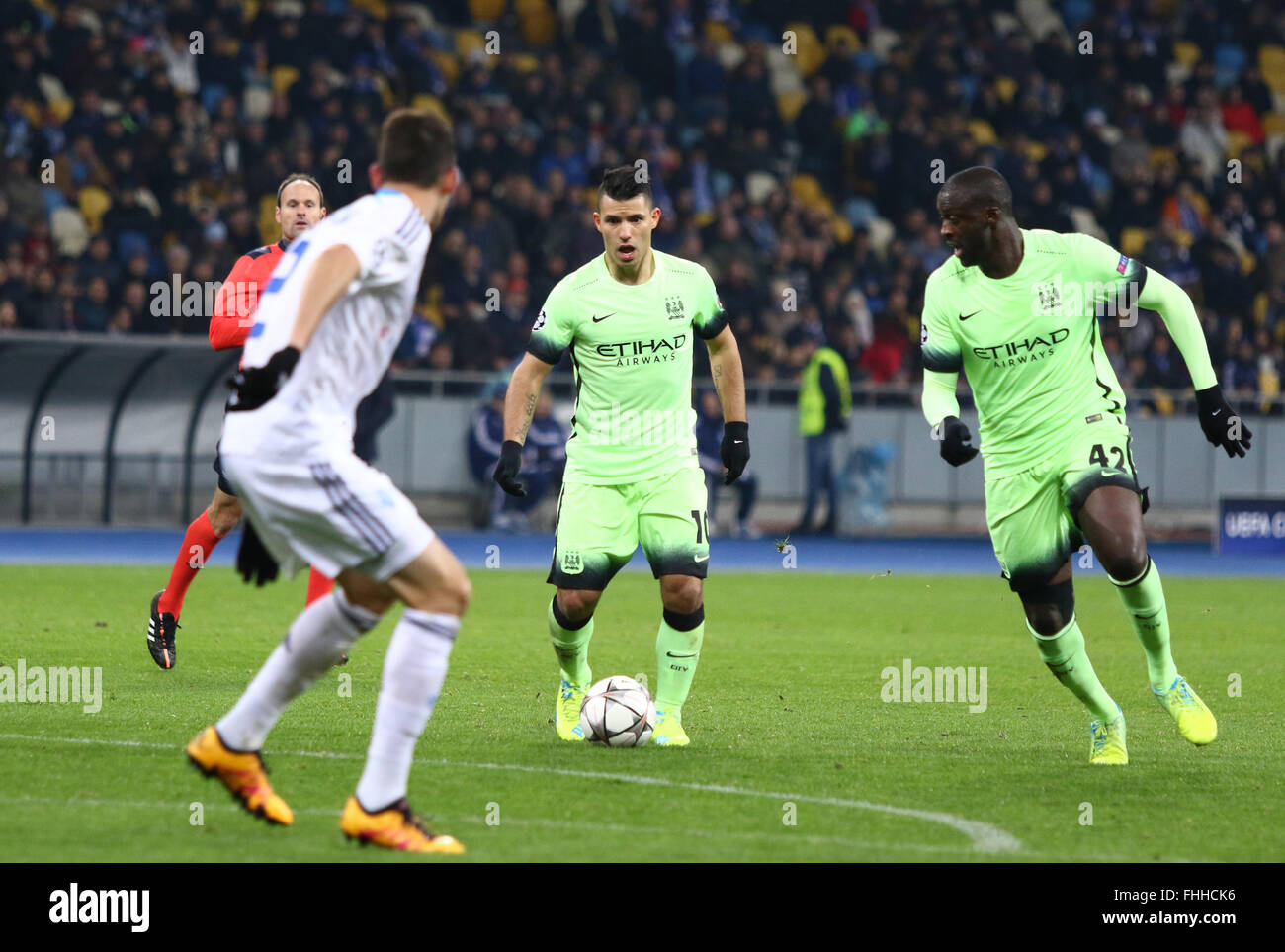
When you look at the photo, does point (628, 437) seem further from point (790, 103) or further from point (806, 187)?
point (790, 103)

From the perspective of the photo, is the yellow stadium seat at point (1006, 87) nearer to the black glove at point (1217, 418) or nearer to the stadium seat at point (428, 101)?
the stadium seat at point (428, 101)

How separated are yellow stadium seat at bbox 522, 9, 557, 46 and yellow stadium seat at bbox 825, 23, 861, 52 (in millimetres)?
4541

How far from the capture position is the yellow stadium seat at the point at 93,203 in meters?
20.9

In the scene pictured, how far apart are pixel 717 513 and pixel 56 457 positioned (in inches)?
308

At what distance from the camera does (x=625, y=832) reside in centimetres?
548

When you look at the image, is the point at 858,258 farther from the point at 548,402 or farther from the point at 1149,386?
the point at 548,402

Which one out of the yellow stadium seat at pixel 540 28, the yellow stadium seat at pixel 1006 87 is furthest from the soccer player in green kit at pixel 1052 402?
the yellow stadium seat at pixel 1006 87

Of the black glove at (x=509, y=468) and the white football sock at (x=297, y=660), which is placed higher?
the black glove at (x=509, y=468)

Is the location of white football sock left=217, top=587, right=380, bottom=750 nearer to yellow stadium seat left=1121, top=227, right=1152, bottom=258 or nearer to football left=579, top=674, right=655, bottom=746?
football left=579, top=674, right=655, bottom=746

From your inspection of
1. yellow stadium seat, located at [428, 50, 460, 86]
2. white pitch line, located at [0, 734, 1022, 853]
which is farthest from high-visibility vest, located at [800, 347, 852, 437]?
white pitch line, located at [0, 734, 1022, 853]

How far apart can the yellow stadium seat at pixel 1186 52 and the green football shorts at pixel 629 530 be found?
81.0ft

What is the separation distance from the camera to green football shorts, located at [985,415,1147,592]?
7133 mm

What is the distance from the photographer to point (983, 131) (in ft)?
90.2
